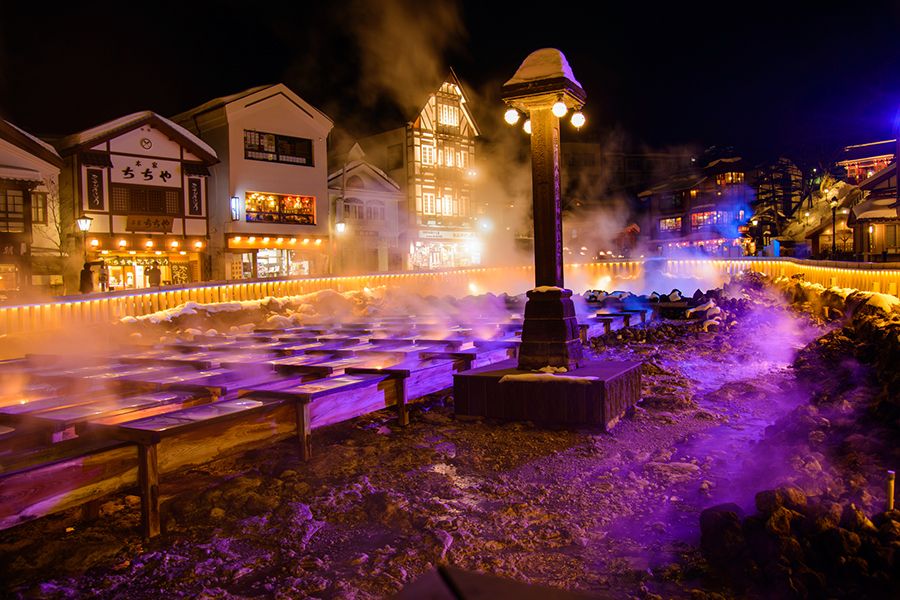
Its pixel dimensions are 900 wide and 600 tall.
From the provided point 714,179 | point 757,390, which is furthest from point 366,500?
point 714,179

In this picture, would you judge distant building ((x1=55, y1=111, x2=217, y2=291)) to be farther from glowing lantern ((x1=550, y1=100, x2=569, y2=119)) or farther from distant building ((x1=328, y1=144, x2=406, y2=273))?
glowing lantern ((x1=550, y1=100, x2=569, y2=119))

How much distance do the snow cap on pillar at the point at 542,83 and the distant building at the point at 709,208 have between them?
127 feet

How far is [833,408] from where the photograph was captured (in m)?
5.84

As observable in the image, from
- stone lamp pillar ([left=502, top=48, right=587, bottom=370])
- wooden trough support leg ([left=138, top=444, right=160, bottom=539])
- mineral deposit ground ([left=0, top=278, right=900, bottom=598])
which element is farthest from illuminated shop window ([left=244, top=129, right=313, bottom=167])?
wooden trough support leg ([left=138, top=444, right=160, bottom=539])

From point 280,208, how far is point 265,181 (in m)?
1.46

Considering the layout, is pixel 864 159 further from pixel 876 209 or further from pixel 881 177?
pixel 876 209

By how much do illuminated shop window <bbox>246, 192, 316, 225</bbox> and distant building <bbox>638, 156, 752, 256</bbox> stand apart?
28228mm

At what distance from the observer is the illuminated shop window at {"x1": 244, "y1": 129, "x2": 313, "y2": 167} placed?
2852 cm

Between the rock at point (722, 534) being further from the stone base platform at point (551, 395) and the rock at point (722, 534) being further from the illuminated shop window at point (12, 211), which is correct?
the illuminated shop window at point (12, 211)

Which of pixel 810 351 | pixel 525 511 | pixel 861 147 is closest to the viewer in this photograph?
pixel 525 511

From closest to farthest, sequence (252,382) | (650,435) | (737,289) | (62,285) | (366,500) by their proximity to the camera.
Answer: (366,500)
(650,435)
(252,382)
(737,289)
(62,285)

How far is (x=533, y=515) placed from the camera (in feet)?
14.8

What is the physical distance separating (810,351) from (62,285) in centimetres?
2538

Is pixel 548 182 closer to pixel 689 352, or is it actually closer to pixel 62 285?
pixel 689 352
